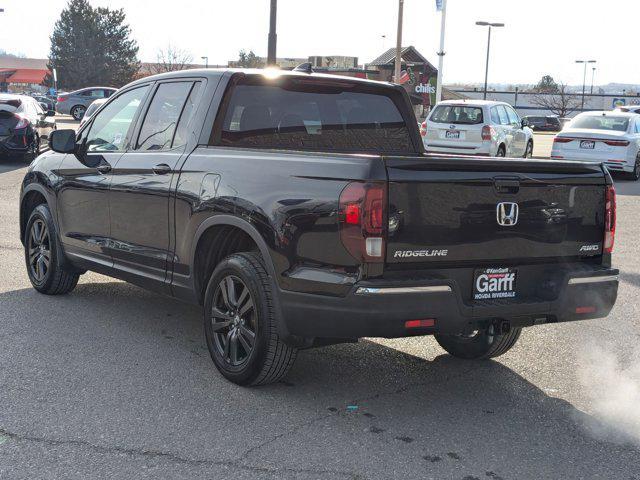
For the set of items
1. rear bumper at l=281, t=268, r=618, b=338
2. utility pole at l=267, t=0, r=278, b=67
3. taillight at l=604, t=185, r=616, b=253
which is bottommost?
rear bumper at l=281, t=268, r=618, b=338

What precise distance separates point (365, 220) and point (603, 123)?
17486mm

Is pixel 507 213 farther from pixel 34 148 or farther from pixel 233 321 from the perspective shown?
pixel 34 148

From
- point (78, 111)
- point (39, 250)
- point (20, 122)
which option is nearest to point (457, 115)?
point (20, 122)

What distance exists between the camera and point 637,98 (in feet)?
315

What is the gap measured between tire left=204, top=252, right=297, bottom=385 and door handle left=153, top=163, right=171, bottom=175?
2.86 ft

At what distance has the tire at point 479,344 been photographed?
Answer: 544cm

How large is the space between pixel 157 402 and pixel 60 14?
298ft

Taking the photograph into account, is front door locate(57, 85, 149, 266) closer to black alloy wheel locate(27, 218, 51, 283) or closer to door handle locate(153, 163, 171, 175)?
black alloy wheel locate(27, 218, 51, 283)

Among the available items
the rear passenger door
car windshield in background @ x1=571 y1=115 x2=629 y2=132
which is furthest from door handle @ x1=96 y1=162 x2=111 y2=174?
car windshield in background @ x1=571 y1=115 x2=629 y2=132

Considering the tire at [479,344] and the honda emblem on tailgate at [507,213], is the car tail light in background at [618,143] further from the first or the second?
the honda emblem on tailgate at [507,213]

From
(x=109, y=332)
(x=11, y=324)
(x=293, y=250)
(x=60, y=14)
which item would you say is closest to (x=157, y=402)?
(x=293, y=250)

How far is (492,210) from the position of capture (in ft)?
14.4

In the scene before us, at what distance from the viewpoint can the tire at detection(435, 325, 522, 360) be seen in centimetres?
544

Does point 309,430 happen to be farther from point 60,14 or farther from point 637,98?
point 637,98
